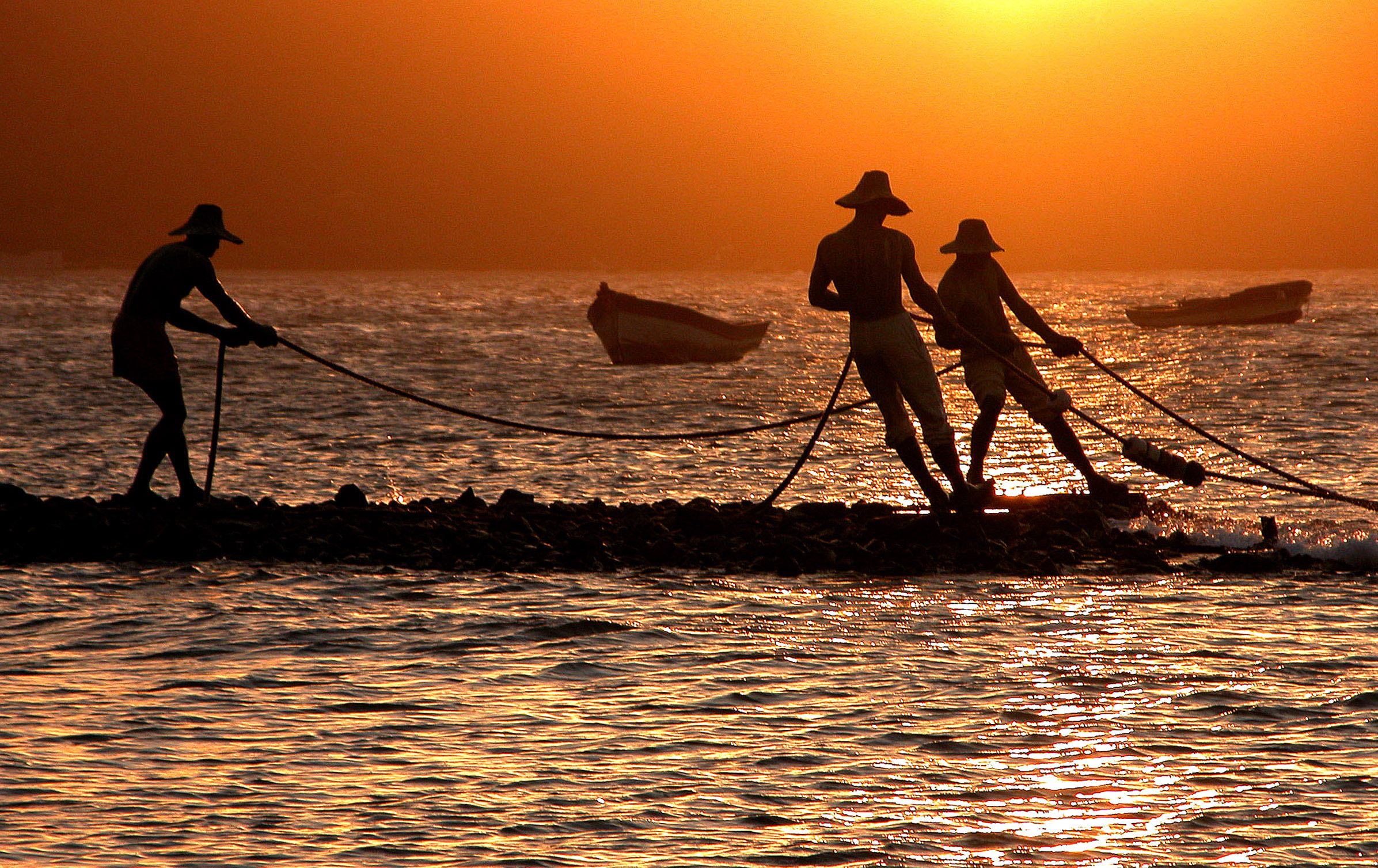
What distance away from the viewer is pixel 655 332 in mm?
44750

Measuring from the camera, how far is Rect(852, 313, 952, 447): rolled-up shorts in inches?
442

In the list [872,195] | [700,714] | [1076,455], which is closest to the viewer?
[700,714]

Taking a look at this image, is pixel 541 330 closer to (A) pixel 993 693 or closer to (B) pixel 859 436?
(B) pixel 859 436

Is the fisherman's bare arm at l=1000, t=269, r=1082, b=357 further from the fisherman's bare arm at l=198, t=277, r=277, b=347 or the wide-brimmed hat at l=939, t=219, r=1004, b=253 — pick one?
the fisherman's bare arm at l=198, t=277, r=277, b=347

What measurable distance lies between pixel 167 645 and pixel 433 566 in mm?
2797

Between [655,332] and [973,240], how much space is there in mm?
32847

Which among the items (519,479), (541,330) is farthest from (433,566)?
(541,330)

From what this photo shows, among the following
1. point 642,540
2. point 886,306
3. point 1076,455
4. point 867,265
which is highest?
point 867,265

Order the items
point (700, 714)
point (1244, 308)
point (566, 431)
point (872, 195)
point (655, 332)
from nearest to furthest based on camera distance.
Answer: point (700, 714)
point (872, 195)
point (566, 431)
point (655, 332)
point (1244, 308)

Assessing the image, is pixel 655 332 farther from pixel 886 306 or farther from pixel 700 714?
pixel 700 714

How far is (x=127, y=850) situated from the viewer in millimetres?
5578

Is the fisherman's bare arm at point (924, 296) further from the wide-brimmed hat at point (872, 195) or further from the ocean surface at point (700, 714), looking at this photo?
the ocean surface at point (700, 714)

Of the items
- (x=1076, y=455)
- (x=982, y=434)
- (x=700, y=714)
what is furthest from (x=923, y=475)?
(x=700, y=714)

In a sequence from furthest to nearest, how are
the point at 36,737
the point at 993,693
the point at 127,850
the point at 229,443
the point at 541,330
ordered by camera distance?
1. the point at 541,330
2. the point at 229,443
3. the point at 993,693
4. the point at 36,737
5. the point at 127,850
